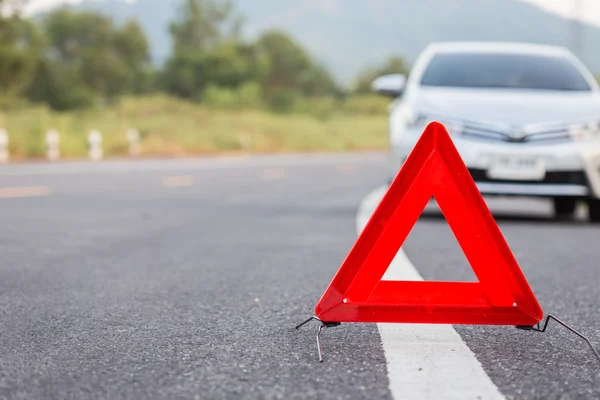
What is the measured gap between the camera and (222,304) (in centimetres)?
425

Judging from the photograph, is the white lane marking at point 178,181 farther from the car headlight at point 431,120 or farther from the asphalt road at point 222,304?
the car headlight at point 431,120

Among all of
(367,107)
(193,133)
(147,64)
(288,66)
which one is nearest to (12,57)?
(193,133)

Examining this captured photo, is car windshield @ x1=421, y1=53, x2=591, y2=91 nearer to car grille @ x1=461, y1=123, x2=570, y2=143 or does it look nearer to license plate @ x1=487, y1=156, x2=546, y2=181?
car grille @ x1=461, y1=123, x2=570, y2=143

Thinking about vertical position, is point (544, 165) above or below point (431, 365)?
below

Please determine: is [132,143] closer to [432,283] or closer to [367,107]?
[432,283]

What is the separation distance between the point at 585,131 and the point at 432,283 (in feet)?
17.2

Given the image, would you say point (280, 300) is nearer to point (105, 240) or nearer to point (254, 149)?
point (105, 240)

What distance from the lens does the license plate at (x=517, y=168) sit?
8039 mm

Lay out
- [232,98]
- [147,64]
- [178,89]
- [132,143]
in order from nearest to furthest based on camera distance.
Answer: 1. [132,143]
2. [232,98]
3. [178,89]
4. [147,64]

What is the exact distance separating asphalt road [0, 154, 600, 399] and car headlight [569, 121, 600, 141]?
766 mm

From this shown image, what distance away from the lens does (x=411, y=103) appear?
8.55m

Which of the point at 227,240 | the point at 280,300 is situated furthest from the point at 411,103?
the point at 280,300

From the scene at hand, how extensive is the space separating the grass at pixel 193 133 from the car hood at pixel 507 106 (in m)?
20.5

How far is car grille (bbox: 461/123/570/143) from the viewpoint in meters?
8.05
